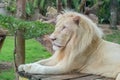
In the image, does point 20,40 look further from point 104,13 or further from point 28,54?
point 104,13

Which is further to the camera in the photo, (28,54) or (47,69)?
(28,54)

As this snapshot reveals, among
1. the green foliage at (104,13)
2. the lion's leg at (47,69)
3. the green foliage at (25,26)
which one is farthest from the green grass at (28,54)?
the green foliage at (104,13)

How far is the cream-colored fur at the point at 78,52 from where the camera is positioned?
7.93ft

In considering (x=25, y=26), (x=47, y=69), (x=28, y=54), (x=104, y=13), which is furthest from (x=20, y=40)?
(x=104, y=13)

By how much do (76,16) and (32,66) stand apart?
470 mm

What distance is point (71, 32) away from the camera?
242 centimetres

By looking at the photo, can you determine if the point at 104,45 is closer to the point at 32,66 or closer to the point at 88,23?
the point at 88,23

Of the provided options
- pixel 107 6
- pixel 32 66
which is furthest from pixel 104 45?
pixel 107 6

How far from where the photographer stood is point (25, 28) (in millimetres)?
4020

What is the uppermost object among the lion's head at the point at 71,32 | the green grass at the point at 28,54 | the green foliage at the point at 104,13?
the lion's head at the point at 71,32

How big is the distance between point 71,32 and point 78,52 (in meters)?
0.15

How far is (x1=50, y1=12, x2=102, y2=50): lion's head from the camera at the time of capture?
2.41m

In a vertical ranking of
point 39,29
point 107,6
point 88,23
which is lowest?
point 107,6

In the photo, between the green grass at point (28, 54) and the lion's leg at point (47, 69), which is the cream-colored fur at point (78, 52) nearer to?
the lion's leg at point (47, 69)
